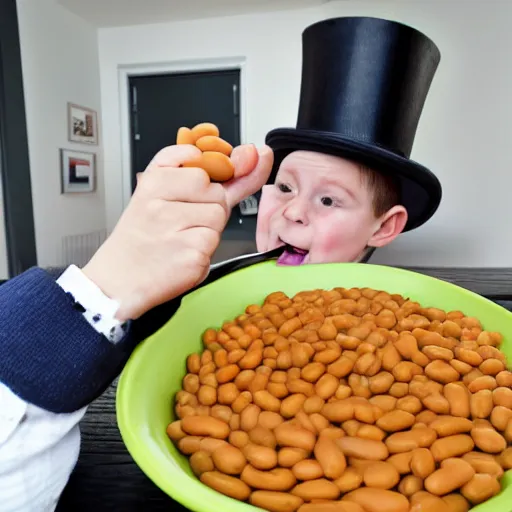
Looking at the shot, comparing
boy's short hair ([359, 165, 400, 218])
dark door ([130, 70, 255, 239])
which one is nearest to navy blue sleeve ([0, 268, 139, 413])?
boy's short hair ([359, 165, 400, 218])

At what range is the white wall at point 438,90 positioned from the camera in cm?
125

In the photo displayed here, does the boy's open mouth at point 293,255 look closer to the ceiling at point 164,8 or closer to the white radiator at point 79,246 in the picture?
the ceiling at point 164,8

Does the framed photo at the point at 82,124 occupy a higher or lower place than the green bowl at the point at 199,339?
higher

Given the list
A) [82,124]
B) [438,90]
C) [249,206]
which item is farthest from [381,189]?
[82,124]

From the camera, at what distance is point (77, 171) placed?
65.4 inches

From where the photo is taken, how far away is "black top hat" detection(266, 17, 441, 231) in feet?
1.92

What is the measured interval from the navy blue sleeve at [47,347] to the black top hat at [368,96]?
1.37ft

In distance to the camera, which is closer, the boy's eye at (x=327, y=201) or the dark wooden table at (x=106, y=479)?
the dark wooden table at (x=106, y=479)

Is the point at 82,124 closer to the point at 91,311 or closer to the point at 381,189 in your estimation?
the point at 381,189

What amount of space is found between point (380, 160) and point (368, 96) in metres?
0.09

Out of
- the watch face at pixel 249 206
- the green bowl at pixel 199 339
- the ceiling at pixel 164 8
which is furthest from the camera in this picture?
the ceiling at pixel 164 8

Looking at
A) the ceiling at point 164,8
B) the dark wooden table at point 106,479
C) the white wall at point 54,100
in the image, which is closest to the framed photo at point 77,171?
the white wall at point 54,100

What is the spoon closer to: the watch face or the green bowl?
the green bowl

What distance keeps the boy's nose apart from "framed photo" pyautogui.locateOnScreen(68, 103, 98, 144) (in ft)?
3.96
